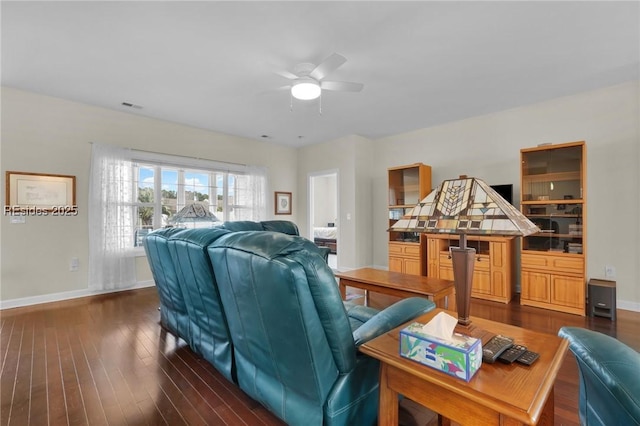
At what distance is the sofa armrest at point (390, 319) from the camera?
4.75 ft

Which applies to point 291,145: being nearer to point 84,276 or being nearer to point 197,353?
point 84,276

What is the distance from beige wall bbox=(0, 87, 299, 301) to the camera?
3.77 meters

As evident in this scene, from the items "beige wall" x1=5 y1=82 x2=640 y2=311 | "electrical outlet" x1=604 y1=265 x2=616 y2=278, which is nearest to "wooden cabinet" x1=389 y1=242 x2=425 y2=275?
"beige wall" x1=5 y1=82 x2=640 y2=311

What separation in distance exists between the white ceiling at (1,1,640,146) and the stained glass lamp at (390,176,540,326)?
1796 mm

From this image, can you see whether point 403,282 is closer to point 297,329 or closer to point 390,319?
point 390,319

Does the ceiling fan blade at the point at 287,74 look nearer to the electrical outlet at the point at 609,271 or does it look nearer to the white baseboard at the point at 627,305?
the electrical outlet at the point at 609,271

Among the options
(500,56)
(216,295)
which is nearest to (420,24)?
(500,56)

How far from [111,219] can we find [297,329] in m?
4.48

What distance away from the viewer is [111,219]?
446cm

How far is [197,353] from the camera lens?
96.0 inches

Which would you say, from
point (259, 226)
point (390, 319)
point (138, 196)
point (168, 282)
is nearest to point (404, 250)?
point (259, 226)

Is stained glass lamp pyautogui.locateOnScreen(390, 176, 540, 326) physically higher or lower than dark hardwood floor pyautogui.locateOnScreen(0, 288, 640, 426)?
higher

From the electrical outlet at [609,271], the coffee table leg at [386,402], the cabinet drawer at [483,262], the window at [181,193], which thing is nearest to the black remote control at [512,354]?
the coffee table leg at [386,402]

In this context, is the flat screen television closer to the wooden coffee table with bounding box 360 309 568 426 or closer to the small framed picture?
the wooden coffee table with bounding box 360 309 568 426
